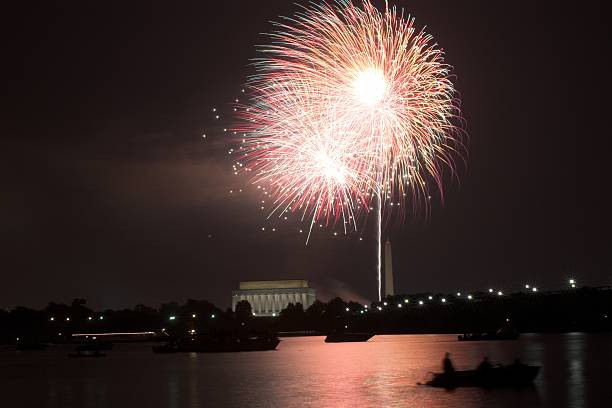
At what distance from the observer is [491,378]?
52969 mm

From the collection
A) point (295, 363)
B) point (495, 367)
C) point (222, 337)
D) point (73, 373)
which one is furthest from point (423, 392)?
point (222, 337)

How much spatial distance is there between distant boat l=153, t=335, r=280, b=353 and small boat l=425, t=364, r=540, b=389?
242ft

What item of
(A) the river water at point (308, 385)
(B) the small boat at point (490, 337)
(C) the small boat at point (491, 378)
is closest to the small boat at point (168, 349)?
(A) the river water at point (308, 385)

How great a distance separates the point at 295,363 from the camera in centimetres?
8638

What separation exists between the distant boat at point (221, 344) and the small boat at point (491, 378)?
7365 centimetres

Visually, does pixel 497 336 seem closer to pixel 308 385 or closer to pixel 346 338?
pixel 346 338

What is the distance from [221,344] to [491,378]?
7807 centimetres

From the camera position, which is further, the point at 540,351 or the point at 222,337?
the point at 222,337

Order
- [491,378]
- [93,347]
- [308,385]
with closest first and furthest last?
1. [491,378]
2. [308,385]
3. [93,347]

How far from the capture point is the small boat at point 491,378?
52844mm

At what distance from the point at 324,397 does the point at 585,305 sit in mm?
128499

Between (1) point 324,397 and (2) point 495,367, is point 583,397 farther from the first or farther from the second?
(1) point 324,397

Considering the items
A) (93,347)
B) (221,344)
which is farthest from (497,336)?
(93,347)

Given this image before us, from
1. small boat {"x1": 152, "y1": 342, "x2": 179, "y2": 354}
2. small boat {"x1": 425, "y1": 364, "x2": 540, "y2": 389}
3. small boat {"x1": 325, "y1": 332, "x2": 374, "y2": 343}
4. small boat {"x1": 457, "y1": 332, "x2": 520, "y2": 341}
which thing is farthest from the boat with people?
small boat {"x1": 425, "y1": 364, "x2": 540, "y2": 389}
